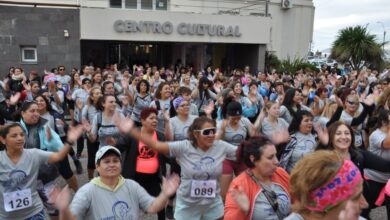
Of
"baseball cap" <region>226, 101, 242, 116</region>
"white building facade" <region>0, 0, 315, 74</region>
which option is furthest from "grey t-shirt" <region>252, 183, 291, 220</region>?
"white building facade" <region>0, 0, 315, 74</region>

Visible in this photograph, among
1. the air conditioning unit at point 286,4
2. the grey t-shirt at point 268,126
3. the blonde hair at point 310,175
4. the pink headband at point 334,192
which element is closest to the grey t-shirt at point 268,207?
the blonde hair at point 310,175

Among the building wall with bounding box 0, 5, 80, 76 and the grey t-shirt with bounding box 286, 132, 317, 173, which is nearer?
the grey t-shirt with bounding box 286, 132, 317, 173

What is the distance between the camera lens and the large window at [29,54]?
53.5 feet

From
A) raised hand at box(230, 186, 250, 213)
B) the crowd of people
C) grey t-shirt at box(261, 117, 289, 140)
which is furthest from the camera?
grey t-shirt at box(261, 117, 289, 140)

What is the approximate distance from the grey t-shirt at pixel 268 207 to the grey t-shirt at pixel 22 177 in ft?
7.06

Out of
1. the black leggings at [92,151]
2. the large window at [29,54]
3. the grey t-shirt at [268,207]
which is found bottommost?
the black leggings at [92,151]

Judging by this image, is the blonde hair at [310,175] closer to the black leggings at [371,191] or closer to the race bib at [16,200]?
the race bib at [16,200]

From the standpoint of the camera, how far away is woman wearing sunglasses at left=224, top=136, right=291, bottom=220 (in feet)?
9.86

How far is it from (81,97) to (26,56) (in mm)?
9002

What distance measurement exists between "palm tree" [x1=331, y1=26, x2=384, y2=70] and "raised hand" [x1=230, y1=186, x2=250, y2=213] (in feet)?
67.6

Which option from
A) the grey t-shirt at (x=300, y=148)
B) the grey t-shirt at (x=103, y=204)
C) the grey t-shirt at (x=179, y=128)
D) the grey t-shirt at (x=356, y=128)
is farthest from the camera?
the grey t-shirt at (x=356, y=128)

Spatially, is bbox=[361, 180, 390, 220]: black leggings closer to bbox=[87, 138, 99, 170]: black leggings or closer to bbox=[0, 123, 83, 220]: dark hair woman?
bbox=[0, 123, 83, 220]: dark hair woman

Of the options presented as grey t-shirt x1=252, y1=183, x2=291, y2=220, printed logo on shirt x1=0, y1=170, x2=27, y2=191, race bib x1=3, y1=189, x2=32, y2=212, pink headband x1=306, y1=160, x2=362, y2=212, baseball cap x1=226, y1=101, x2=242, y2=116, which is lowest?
race bib x1=3, y1=189, x2=32, y2=212

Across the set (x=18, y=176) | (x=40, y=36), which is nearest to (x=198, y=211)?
(x=18, y=176)
